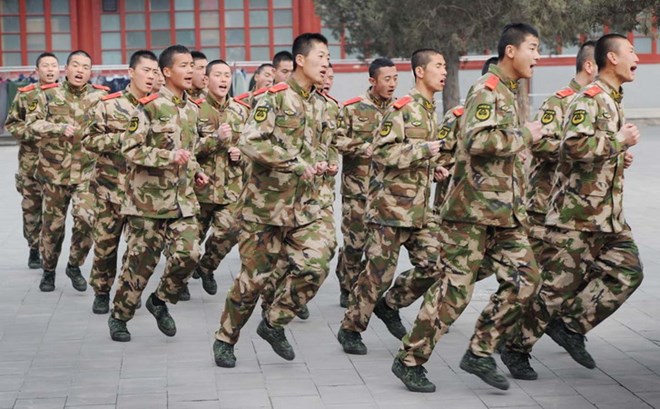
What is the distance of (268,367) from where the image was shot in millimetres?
8031

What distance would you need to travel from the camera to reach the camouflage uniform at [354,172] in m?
9.82

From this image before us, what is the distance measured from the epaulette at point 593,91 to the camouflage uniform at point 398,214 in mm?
1072

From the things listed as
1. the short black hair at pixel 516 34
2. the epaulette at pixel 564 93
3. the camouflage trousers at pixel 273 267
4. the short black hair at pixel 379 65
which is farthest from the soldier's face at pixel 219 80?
the short black hair at pixel 516 34

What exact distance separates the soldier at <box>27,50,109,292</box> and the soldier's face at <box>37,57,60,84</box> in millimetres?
211

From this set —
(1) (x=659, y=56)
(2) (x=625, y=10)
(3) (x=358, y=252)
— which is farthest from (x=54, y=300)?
(1) (x=659, y=56)

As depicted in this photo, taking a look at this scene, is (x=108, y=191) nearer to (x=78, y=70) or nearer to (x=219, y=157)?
(x=219, y=157)

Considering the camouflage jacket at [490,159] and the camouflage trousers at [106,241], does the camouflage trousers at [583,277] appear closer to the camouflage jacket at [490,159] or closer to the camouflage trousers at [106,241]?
the camouflage jacket at [490,159]

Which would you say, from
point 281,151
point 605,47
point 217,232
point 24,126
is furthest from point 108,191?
point 605,47

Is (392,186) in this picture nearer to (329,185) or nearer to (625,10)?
(329,185)

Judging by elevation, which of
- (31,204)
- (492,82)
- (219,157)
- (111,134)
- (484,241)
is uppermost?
(492,82)

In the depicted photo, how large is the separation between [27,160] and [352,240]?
141 inches

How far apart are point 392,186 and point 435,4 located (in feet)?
53.3

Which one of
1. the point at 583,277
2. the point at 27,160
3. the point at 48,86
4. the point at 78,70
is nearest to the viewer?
the point at 583,277

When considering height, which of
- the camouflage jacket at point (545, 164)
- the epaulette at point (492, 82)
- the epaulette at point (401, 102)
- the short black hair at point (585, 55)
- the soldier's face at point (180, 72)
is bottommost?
the camouflage jacket at point (545, 164)
